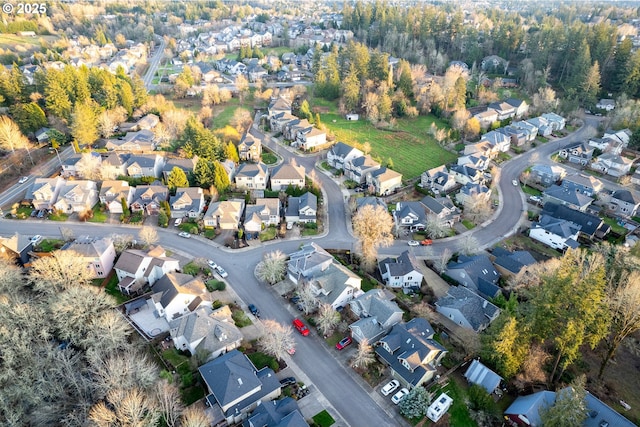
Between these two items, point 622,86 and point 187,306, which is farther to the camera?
point 622,86

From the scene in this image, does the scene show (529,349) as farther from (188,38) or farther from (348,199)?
(188,38)

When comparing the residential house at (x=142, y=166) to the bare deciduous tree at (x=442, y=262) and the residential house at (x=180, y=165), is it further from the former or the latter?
the bare deciduous tree at (x=442, y=262)

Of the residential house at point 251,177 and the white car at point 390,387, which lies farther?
the residential house at point 251,177

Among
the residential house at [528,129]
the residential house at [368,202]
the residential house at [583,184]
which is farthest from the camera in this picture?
the residential house at [528,129]

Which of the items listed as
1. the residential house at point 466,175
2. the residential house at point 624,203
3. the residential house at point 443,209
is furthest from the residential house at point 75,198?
the residential house at point 624,203

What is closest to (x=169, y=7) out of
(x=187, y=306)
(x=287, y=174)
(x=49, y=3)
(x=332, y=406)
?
(x=49, y=3)

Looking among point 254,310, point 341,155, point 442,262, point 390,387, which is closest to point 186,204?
point 254,310

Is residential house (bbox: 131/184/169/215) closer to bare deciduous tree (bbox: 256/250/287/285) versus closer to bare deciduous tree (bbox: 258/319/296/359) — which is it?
bare deciduous tree (bbox: 256/250/287/285)
